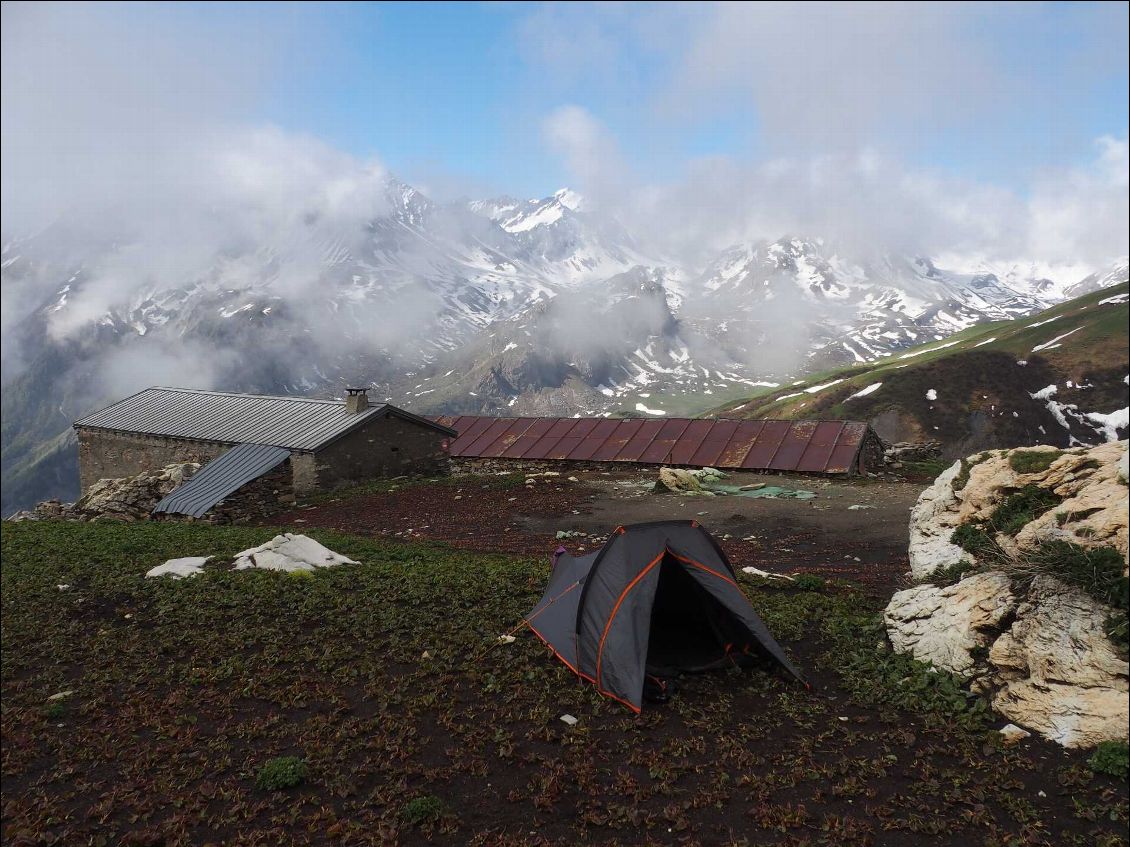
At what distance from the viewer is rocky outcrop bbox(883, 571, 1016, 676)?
1215cm

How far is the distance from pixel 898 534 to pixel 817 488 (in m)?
10.4

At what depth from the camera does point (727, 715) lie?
39.5 feet

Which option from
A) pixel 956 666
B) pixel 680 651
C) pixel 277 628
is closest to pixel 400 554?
pixel 277 628

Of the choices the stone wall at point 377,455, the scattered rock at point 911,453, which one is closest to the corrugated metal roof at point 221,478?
the stone wall at point 377,455

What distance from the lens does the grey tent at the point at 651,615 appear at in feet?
42.0

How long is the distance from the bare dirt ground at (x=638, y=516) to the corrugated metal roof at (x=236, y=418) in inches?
214

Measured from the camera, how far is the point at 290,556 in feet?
70.7

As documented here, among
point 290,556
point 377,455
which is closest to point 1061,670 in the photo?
point 290,556

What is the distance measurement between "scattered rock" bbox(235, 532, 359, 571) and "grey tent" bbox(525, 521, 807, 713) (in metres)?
9.55

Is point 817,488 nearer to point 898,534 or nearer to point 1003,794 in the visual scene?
point 898,534

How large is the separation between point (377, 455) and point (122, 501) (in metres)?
13.3

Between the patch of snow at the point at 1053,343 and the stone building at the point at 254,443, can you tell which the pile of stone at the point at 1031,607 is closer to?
the stone building at the point at 254,443

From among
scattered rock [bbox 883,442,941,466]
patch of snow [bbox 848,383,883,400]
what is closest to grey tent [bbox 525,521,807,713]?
scattered rock [bbox 883,442,941,466]

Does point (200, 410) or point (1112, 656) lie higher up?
point (200, 410)
